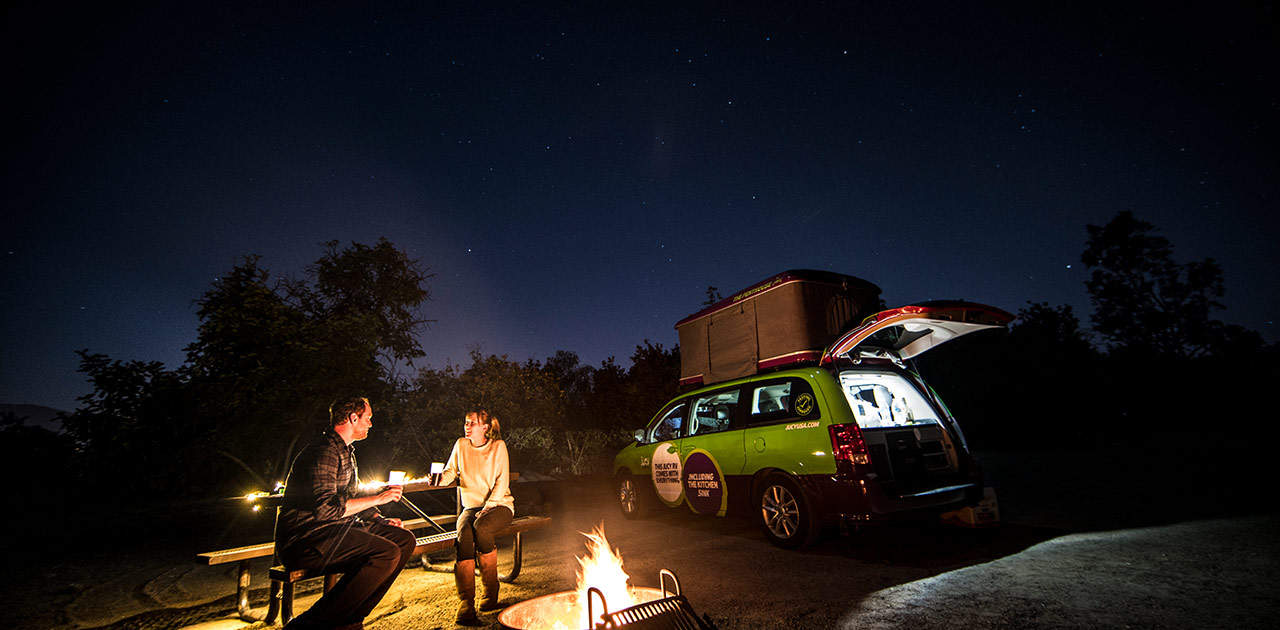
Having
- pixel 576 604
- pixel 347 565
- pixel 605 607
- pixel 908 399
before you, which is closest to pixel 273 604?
pixel 347 565

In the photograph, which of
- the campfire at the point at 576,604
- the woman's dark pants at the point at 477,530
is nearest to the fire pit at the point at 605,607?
the campfire at the point at 576,604

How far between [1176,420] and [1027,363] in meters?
6.51

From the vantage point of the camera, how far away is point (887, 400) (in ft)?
20.5

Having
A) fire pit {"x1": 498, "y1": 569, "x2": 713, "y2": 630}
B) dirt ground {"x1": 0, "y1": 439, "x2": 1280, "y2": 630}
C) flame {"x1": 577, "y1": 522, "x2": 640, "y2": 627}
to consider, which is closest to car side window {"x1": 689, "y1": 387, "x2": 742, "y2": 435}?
dirt ground {"x1": 0, "y1": 439, "x2": 1280, "y2": 630}

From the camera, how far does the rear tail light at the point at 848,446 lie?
4.82 metres

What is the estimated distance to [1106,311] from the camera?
26266 mm

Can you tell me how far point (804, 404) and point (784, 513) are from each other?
45.5 inches

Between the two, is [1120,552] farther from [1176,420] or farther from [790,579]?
[1176,420]

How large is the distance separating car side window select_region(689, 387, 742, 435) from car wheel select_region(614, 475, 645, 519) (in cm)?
145

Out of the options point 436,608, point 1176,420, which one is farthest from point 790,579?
point 1176,420

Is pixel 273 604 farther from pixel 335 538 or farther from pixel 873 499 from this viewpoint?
pixel 873 499

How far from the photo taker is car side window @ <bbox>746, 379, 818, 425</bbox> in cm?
535

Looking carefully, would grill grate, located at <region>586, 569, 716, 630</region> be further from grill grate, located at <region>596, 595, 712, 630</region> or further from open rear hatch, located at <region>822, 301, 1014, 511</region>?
open rear hatch, located at <region>822, 301, 1014, 511</region>

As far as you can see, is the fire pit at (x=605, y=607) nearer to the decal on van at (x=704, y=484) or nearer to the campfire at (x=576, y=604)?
the campfire at (x=576, y=604)
